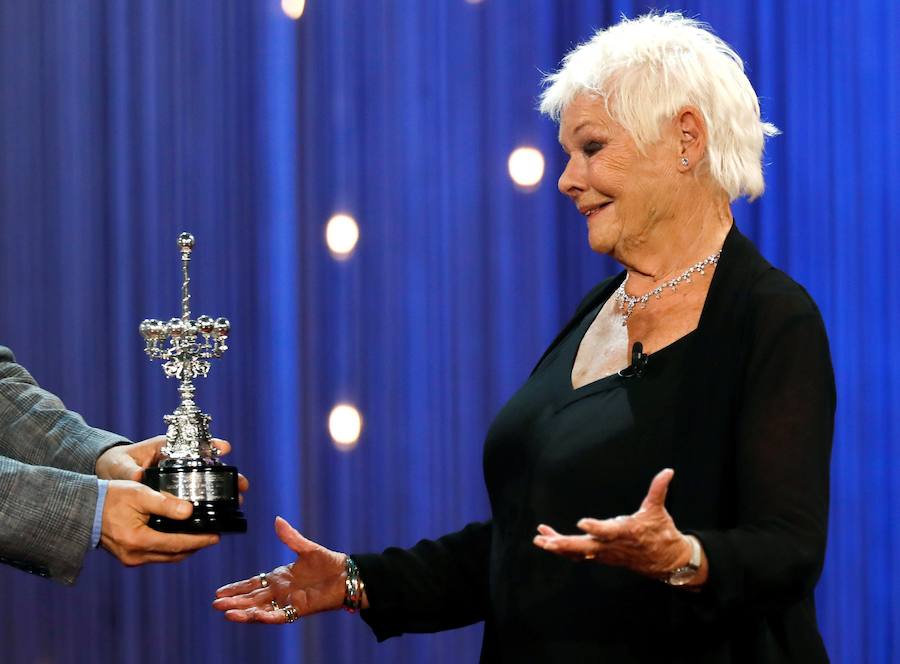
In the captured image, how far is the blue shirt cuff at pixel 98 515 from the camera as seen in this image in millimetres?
1856

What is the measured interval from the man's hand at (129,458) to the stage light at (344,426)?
84 cm

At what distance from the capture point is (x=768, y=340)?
1555 millimetres

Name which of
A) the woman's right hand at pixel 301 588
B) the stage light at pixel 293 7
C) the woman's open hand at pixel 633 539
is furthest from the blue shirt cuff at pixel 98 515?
the stage light at pixel 293 7

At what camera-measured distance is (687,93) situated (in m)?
1.80

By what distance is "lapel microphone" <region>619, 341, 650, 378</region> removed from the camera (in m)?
1.72

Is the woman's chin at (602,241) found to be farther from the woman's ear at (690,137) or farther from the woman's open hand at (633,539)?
the woman's open hand at (633,539)

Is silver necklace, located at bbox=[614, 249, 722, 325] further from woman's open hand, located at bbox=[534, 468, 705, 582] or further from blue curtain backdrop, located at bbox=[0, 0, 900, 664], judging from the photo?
blue curtain backdrop, located at bbox=[0, 0, 900, 664]

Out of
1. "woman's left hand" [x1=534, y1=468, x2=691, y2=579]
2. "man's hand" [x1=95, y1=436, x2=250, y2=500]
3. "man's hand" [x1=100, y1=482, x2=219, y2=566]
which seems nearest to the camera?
"woman's left hand" [x1=534, y1=468, x2=691, y2=579]

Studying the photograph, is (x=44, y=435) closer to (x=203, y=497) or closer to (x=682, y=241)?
(x=203, y=497)

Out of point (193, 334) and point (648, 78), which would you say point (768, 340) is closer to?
point (648, 78)

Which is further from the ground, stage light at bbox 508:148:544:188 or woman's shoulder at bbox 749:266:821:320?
stage light at bbox 508:148:544:188

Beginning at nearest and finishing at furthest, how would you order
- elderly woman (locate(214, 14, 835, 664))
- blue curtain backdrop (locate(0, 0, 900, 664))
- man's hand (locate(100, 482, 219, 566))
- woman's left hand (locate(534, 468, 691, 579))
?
1. woman's left hand (locate(534, 468, 691, 579))
2. elderly woman (locate(214, 14, 835, 664))
3. man's hand (locate(100, 482, 219, 566))
4. blue curtain backdrop (locate(0, 0, 900, 664))

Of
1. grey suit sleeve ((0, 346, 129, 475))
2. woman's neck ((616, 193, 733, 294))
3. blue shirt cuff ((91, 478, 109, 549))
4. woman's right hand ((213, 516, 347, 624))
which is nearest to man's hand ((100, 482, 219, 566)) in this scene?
blue shirt cuff ((91, 478, 109, 549))

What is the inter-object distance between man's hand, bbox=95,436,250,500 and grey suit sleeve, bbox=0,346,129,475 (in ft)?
0.12
